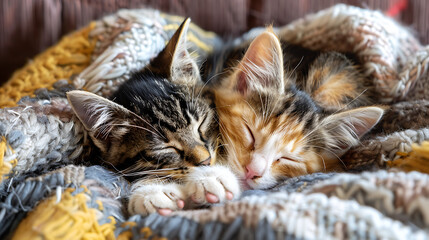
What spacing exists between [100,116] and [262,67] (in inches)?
20.2

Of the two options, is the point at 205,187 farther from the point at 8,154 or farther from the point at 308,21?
the point at 308,21

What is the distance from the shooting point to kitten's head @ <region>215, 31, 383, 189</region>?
3.35ft

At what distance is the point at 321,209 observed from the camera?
621mm

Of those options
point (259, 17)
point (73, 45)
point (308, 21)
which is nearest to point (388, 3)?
point (308, 21)

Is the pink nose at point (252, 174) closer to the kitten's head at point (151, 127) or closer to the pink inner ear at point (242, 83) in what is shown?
the kitten's head at point (151, 127)

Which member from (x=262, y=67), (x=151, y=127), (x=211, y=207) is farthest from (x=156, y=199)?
(x=262, y=67)

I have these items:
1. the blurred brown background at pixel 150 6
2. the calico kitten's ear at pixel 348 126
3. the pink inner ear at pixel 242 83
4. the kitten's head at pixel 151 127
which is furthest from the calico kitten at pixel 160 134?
the blurred brown background at pixel 150 6

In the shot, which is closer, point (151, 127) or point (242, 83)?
point (151, 127)

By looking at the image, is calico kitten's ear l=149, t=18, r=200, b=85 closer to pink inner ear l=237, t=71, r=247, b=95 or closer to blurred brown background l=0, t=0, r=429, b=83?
pink inner ear l=237, t=71, r=247, b=95

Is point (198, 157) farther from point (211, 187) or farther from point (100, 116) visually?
point (100, 116)

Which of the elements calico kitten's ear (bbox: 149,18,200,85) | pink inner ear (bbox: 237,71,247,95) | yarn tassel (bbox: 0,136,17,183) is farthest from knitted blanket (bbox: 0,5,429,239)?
pink inner ear (bbox: 237,71,247,95)

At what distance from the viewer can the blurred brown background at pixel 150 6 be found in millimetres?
1429

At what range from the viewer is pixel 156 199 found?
31.6 inches

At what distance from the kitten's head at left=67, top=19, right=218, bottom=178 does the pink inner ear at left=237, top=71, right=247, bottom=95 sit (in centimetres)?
17
